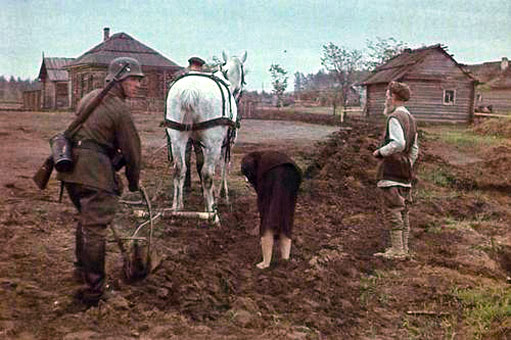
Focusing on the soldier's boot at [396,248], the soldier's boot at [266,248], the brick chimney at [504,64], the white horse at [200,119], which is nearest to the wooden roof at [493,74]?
the brick chimney at [504,64]

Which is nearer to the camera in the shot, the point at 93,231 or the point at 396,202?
the point at 93,231

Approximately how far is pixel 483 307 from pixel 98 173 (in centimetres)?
338

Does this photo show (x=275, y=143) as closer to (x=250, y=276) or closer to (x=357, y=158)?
(x=357, y=158)

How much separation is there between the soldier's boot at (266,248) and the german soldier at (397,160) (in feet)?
4.92

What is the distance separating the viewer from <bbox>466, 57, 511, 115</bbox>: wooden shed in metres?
45.3

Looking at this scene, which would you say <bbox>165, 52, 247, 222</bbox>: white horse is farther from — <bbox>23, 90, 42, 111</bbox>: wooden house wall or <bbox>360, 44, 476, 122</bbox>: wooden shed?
<bbox>23, 90, 42, 111</bbox>: wooden house wall

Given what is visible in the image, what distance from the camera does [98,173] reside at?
448 cm

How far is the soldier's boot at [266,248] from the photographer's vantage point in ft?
18.4

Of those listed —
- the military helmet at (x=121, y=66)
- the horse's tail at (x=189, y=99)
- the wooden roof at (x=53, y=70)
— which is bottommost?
the horse's tail at (x=189, y=99)

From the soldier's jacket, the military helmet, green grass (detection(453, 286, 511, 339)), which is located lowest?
green grass (detection(453, 286, 511, 339))

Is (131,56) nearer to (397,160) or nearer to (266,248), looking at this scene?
(397,160)

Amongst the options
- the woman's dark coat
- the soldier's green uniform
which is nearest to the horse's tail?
the woman's dark coat

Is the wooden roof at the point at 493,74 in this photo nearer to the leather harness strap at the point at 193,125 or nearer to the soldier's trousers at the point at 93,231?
the leather harness strap at the point at 193,125

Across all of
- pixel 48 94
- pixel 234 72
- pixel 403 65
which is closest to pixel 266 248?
pixel 234 72
